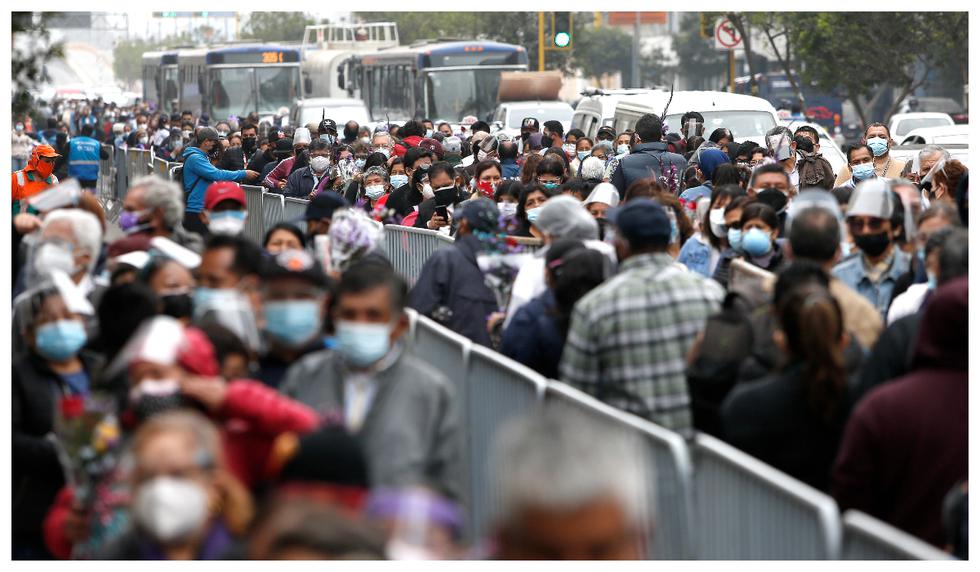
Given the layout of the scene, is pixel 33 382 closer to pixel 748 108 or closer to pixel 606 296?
pixel 606 296

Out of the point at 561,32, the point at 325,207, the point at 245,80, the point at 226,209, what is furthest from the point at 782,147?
the point at 245,80

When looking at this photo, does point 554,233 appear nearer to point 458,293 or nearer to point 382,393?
point 458,293

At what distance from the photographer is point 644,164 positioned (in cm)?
1379

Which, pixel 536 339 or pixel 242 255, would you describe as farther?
pixel 536 339

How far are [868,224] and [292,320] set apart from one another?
3.08m

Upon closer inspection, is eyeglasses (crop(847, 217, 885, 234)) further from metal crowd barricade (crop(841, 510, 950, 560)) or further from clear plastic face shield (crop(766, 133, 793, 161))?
clear plastic face shield (crop(766, 133, 793, 161))

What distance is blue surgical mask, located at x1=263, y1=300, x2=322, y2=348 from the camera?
507 cm

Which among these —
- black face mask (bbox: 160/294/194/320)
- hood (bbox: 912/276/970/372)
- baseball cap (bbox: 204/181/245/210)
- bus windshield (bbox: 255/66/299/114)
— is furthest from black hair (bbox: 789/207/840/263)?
bus windshield (bbox: 255/66/299/114)

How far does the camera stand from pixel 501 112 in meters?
31.3

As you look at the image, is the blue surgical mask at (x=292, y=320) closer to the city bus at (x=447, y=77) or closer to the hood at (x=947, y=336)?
the hood at (x=947, y=336)

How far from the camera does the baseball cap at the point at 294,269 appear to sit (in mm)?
5109

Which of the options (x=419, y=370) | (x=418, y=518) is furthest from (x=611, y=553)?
(x=419, y=370)

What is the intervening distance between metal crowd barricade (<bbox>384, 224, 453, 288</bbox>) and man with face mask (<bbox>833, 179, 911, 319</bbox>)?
4142 mm
